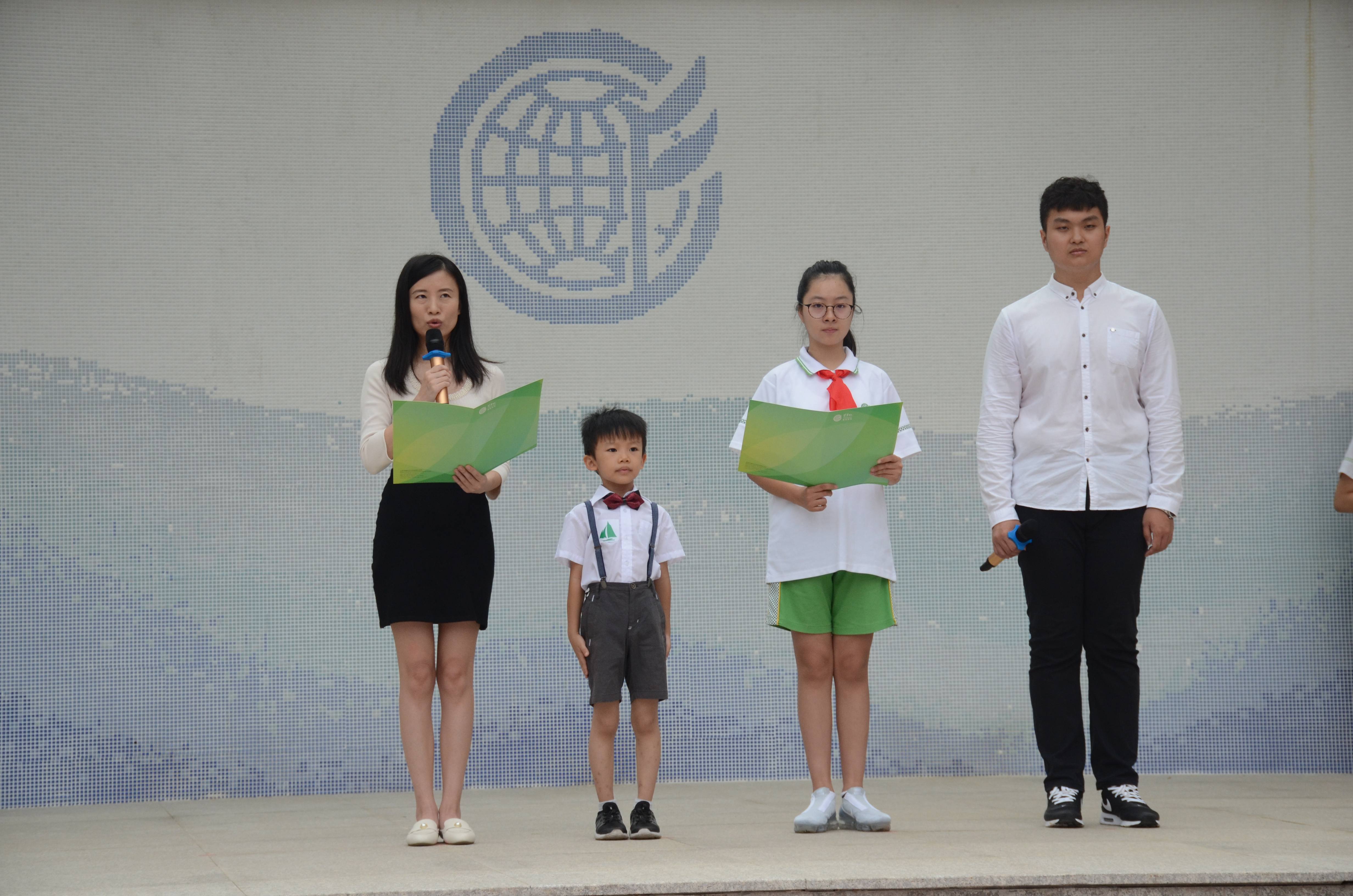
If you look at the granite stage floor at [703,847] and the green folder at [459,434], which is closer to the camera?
the granite stage floor at [703,847]

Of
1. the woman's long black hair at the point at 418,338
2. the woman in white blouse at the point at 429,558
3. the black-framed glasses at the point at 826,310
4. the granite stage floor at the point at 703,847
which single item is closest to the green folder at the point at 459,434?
the woman in white blouse at the point at 429,558

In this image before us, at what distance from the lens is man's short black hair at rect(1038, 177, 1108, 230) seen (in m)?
3.26

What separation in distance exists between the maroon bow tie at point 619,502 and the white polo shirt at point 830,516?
0.97 ft

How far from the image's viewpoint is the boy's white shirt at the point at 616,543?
3.27 m

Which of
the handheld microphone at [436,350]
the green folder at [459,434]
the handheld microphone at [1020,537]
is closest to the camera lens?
the green folder at [459,434]

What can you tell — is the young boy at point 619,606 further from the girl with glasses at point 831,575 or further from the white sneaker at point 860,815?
the white sneaker at point 860,815

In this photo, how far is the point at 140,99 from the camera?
4.43 m

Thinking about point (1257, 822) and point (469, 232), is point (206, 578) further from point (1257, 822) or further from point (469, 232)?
point (1257, 822)

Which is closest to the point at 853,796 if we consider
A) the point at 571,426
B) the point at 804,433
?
the point at 804,433

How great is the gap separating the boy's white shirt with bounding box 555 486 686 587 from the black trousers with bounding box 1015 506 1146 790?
906 mm

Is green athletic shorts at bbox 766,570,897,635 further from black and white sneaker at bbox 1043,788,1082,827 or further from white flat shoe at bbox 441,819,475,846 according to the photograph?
white flat shoe at bbox 441,819,475,846

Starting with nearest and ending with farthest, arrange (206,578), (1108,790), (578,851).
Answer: (578,851), (1108,790), (206,578)

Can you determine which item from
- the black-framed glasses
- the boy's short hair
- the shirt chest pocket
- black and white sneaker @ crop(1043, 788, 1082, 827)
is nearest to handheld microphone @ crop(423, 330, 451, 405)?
the boy's short hair

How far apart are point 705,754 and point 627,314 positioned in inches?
59.9
